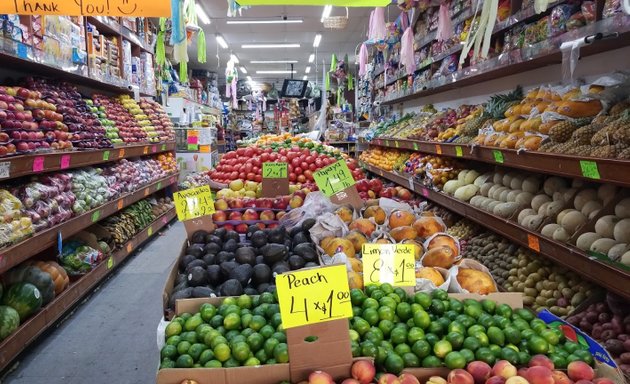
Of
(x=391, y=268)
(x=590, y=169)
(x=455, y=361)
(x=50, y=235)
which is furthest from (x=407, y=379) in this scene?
(x=50, y=235)

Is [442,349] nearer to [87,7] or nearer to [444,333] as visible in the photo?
[444,333]

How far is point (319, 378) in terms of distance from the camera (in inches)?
57.0

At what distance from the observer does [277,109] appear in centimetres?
2444

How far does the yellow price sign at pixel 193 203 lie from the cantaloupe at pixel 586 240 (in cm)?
209

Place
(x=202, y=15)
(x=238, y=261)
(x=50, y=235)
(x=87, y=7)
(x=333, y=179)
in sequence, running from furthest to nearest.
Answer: (x=202, y=15) → (x=50, y=235) → (x=333, y=179) → (x=87, y=7) → (x=238, y=261)

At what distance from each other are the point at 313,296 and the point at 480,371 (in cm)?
56

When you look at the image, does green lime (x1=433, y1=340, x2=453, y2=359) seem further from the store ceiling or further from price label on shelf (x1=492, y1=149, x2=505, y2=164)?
the store ceiling

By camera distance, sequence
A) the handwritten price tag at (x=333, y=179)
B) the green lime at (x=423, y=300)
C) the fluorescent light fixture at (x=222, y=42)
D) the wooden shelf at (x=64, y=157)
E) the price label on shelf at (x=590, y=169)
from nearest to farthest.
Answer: the green lime at (x=423, y=300)
the price label on shelf at (x=590, y=169)
the wooden shelf at (x=64, y=157)
the handwritten price tag at (x=333, y=179)
the fluorescent light fixture at (x=222, y=42)

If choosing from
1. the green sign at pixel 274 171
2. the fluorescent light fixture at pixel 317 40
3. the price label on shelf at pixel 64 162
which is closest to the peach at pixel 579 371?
the green sign at pixel 274 171

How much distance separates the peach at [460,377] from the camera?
1.45 meters

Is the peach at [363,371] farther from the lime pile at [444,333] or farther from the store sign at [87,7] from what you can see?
the store sign at [87,7]

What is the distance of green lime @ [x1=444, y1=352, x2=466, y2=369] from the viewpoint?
1.52 meters

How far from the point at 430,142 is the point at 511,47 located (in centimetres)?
126

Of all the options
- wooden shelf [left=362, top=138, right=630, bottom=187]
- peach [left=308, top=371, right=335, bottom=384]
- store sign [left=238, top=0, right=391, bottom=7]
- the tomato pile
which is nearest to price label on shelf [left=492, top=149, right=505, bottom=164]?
wooden shelf [left=362, top=138, right=630, bottom=187]
